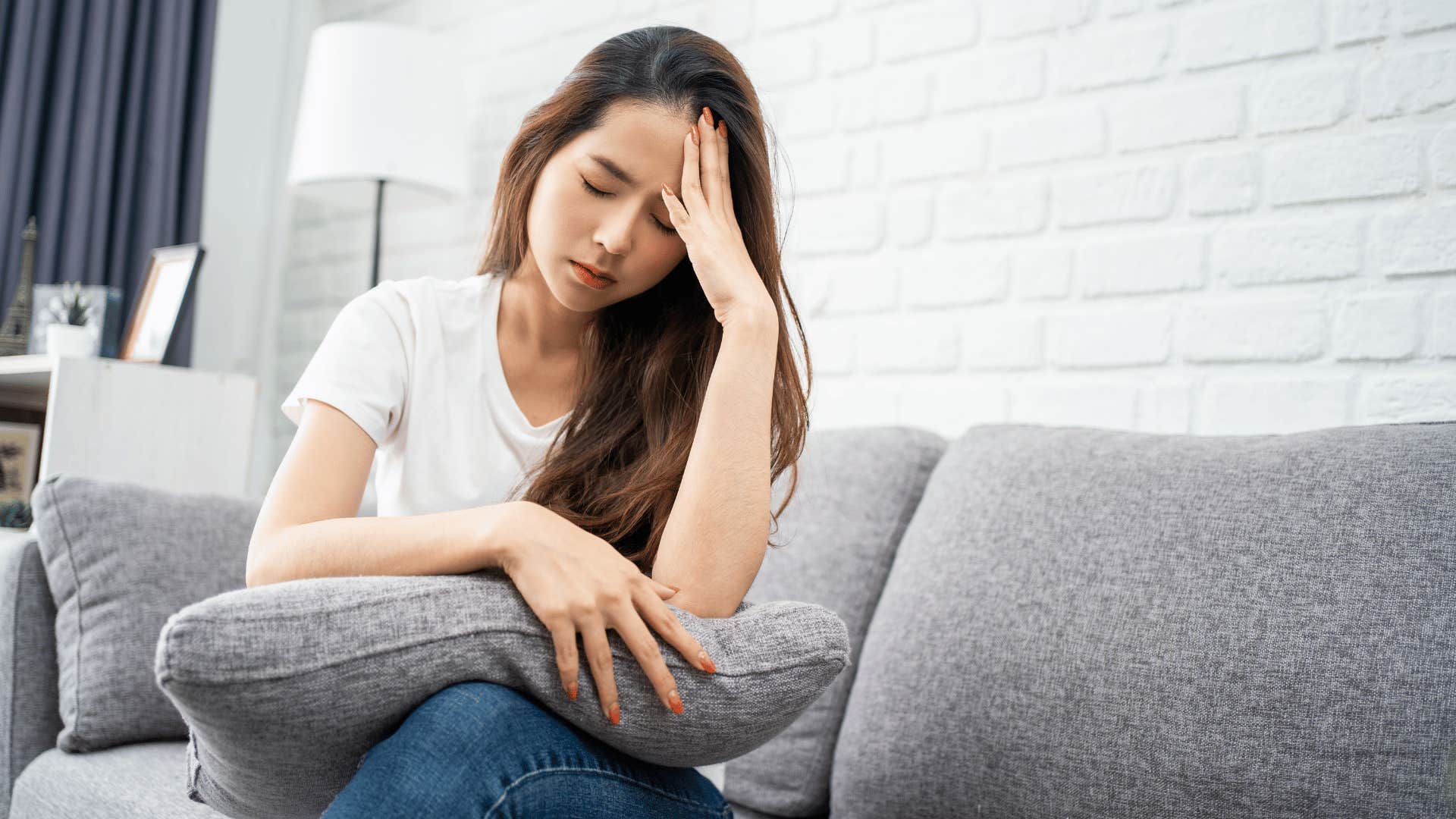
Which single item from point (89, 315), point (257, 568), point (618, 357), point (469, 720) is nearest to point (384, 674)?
point (469, 720)

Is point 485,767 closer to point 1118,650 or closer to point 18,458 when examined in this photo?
point 1118,650

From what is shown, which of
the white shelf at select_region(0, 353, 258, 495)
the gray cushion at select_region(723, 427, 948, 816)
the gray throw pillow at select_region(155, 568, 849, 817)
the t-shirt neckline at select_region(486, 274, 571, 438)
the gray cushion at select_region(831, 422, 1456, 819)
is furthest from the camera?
the white shelf at select_region(0, 353, 258, 495)

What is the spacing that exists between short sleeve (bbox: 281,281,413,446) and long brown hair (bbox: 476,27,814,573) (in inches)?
6.1

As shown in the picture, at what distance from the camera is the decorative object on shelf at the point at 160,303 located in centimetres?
238

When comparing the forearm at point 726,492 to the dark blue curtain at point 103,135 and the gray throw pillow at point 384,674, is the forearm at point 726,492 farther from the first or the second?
the dark blue curtain at point 103,135

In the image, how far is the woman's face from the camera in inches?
45.3

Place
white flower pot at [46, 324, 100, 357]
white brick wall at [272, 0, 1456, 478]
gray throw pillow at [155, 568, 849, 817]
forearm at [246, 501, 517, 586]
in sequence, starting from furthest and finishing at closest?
white flower pot at [46, 324, 100, 357] < white brick wall at [272, 0, 1456, 478] < forearm at [246, 501, 517, 586] < gray throw pillow at [155, 568, 849, 817]

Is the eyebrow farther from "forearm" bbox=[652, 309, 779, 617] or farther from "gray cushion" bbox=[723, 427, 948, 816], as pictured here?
"gray cushion" bbox=[723, 427, 948, 816]

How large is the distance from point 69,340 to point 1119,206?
199 cm

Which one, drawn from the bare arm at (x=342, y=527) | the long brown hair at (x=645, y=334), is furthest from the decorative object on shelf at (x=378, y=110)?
the bare arm at (x=342, y=527)

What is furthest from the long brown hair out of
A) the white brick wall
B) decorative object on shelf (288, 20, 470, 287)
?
decorative object on shelf (288, 20, 470, 287)

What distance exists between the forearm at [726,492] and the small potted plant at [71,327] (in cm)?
168

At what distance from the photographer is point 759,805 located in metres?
1.38

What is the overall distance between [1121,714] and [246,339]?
2.64 m
